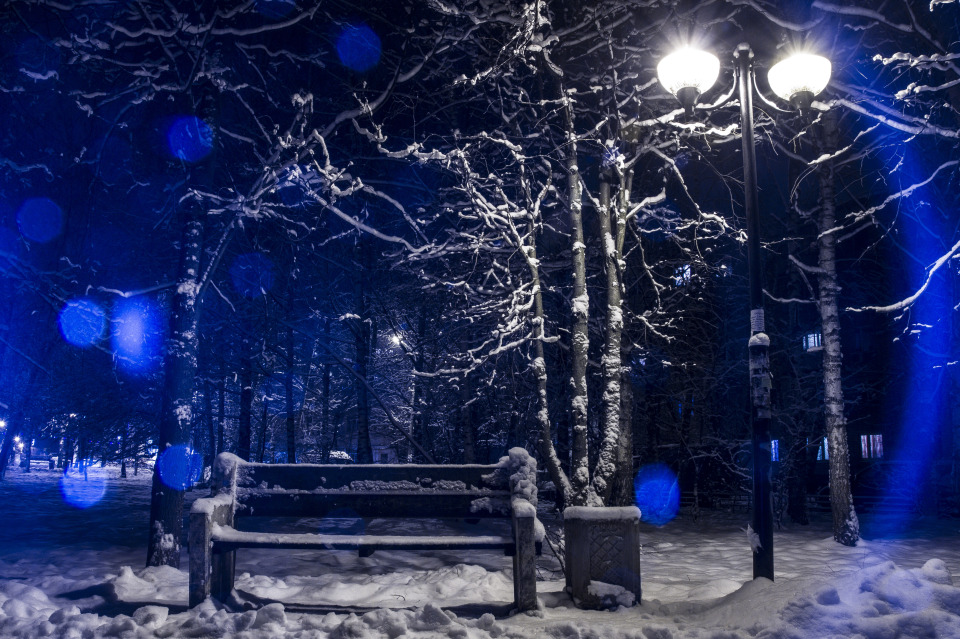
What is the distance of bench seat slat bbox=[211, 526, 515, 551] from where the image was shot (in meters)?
5.12

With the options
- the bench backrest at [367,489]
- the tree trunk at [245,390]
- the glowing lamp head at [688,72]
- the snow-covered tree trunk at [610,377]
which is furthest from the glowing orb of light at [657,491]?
the glowing lamp head at [688,72]

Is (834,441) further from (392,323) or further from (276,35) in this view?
(276,35)

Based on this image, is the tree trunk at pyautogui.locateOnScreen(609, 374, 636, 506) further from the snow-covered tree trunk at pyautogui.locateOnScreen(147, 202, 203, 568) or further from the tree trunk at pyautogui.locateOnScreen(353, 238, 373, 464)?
the tree trunk at pyautogui.locateOnScreen(353, 238, 373, 464)

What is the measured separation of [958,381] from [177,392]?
22.1 metres

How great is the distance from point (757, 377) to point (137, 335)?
497 inches

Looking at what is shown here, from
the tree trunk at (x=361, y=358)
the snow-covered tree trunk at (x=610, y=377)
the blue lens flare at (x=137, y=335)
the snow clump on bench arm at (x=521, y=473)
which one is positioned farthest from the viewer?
the tree trunk at (x=361, y=358)

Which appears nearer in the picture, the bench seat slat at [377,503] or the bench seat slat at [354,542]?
the bench seat slat at [354,542]

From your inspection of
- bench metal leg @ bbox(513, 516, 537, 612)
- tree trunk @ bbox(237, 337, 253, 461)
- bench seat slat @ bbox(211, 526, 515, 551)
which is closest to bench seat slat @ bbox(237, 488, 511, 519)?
bench seat slat @ bbox(211, 526, 515, 551)

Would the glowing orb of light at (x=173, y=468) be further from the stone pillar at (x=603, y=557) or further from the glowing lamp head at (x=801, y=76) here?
the glowing lamp head at (x=801, y=76)

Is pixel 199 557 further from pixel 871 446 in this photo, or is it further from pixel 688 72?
pixel 871 446

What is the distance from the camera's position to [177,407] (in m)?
8.03

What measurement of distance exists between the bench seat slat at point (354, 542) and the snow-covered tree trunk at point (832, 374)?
322 inches

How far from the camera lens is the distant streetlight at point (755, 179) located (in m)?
5.51

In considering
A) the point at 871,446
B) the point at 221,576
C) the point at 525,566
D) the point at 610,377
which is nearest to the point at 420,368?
the point at 610,377
